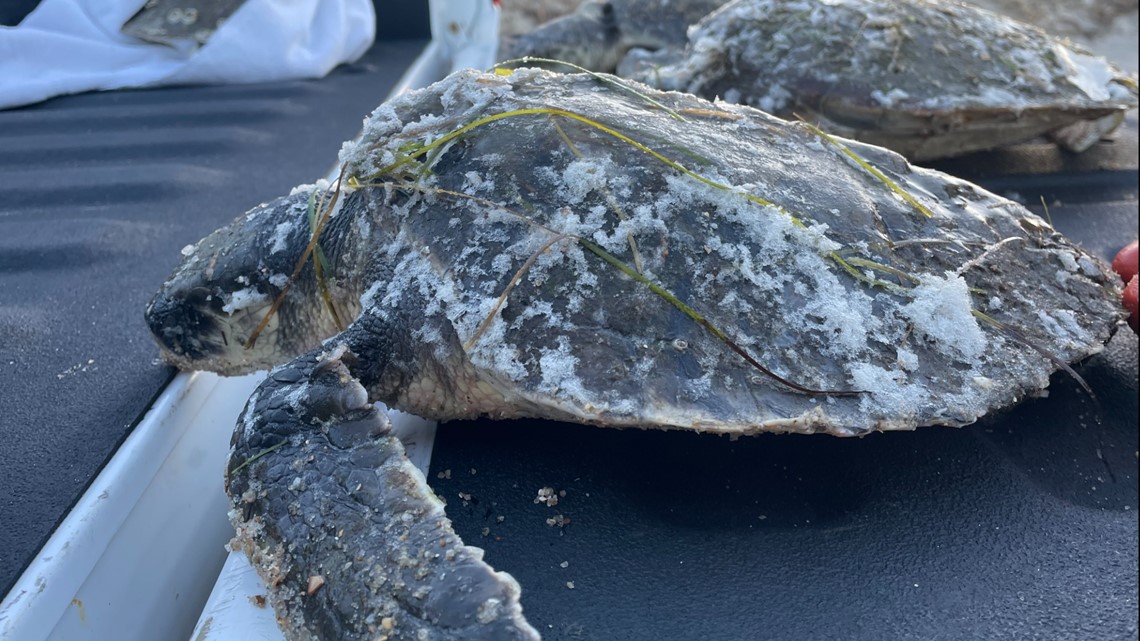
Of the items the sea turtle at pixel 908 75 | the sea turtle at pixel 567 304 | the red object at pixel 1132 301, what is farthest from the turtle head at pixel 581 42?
the red object at pixel 1132 301

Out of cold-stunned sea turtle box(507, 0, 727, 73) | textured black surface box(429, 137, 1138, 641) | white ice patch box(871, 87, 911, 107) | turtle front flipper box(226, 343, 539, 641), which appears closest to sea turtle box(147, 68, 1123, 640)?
turtle front flipper box(226, 343, 539, 641)

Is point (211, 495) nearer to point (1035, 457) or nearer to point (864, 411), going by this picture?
point (864, 411)

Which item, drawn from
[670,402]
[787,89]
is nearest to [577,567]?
[670,402]

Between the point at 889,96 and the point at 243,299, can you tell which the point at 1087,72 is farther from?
the point at 243,299

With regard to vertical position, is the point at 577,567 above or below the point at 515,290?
below

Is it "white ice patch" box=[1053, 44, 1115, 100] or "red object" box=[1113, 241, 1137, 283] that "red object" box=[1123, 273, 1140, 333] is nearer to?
"red object" box=[1113, 241, 1137, 283]
